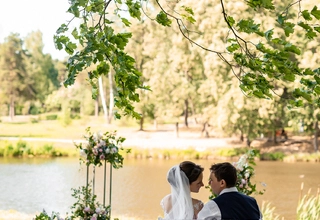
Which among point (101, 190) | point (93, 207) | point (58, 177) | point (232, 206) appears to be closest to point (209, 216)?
point (232, 206)

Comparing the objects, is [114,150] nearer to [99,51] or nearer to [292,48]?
[292,48]

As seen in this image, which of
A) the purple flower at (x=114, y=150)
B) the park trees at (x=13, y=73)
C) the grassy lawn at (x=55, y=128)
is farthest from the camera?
the park trees at (x=13, y=73)

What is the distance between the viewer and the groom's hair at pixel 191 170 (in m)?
3.49

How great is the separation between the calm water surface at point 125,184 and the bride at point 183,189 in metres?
6.23

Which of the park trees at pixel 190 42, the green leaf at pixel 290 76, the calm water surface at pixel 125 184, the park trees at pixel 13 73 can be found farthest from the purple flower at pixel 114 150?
the park trees at pixel 13 73

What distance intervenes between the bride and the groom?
2.02 ft

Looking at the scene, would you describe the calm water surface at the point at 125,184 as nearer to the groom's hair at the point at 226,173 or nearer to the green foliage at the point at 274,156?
the green foliage at the point at 274,156

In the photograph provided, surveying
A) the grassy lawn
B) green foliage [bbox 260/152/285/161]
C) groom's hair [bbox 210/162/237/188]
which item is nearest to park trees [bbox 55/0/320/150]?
groom's hair [bbox 210/162/237/188]

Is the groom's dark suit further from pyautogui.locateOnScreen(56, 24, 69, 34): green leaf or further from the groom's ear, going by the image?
pyautogui.locateOnScreen(56, 24, 69, 34): green leaf

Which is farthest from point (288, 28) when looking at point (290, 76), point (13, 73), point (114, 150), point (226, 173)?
point (13, 73)

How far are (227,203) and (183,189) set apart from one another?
731 mm

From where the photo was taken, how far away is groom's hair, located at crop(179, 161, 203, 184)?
11.4ft

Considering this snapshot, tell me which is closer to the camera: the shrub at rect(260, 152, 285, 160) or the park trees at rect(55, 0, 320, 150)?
the park trees at rect(55, 0, 320, 150)

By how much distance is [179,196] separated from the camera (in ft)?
11.8
